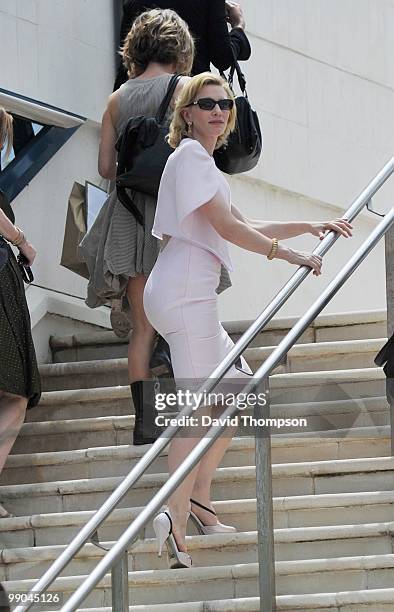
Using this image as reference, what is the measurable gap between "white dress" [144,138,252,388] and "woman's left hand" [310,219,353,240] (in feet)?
1.26

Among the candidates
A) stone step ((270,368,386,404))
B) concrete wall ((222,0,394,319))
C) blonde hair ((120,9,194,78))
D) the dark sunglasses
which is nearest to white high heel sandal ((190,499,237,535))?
stone step ((270,368,386,404))

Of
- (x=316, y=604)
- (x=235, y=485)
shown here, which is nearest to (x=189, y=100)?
(x=235, y=485)

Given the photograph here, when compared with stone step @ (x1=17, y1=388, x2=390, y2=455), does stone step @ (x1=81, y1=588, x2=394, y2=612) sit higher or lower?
lower

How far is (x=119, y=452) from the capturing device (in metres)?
6.54

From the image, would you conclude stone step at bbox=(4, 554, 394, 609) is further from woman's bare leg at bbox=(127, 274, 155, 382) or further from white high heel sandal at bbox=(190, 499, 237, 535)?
woman's bare leg at bbox=(127, 274, 155, 382)

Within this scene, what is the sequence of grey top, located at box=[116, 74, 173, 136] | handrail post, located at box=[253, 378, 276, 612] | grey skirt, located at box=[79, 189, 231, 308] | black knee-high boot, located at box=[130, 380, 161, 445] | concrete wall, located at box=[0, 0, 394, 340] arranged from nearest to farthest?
handrail post, located at box=[253, 378, 276, 612] < black knee-high boot, located at box=[130, 380, 161, 445] < grey skirt, located at box=[79, 189, 231, 308] < grey top, located at box=[116, 74, 173, 136] < concrete wall, located at box=[0, 0, 394, 340]

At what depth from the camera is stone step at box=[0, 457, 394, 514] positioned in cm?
559

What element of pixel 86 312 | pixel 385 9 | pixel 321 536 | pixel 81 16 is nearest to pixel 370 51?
pixel 385 9

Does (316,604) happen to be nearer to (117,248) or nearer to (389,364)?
(389,364)

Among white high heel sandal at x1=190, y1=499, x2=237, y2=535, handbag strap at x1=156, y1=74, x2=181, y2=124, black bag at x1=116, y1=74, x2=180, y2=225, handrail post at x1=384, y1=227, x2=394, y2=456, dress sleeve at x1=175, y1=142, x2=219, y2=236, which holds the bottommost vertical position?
white high heel sandal at x1=190, y1=499, x2=237, y2=535

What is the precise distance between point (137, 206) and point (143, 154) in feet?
0.93

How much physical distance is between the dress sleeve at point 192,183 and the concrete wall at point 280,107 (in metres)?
2.67

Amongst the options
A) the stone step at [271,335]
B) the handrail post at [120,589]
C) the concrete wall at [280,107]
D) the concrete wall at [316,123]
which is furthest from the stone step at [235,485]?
the concrete wall at [316,123]

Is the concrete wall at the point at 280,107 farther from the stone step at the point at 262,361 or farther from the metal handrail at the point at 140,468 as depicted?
the metal handrail at the point at 140,468
